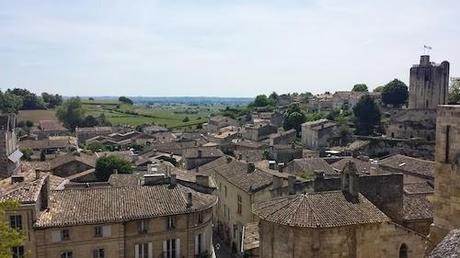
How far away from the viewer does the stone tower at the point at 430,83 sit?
95188 millimetres

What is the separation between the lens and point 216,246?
43938 millimetres

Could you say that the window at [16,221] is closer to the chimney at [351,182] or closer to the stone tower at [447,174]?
the chimney at [351,182]

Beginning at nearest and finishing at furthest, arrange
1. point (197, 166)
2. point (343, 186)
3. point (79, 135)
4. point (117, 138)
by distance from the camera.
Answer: point (343, 186)
point (197, 166)
point (117, 138)
point (79, 135)

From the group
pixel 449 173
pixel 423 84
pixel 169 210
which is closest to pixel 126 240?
pixel 169 210

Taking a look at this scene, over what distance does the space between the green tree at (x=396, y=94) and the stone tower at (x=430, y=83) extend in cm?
1503

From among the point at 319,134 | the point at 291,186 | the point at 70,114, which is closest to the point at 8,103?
the point at 70,114

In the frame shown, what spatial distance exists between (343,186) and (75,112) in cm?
12810

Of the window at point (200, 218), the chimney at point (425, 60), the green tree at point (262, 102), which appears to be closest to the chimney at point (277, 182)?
the window at point (200, 218)

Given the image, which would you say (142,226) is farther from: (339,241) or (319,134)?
(319,134)

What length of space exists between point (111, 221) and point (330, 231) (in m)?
14.2

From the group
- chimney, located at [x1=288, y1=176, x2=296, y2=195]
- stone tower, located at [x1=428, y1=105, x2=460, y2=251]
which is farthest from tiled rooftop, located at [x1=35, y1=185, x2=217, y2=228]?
stone tower, located at [x1=428, y1=105, x2=460, y2=251]

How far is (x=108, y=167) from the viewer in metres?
55.7

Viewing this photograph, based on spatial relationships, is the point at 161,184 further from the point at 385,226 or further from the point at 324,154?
the point at 324,154

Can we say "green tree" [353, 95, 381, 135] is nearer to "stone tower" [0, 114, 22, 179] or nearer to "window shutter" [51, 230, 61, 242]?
"stone tower" [0, 114, 22, 179]
